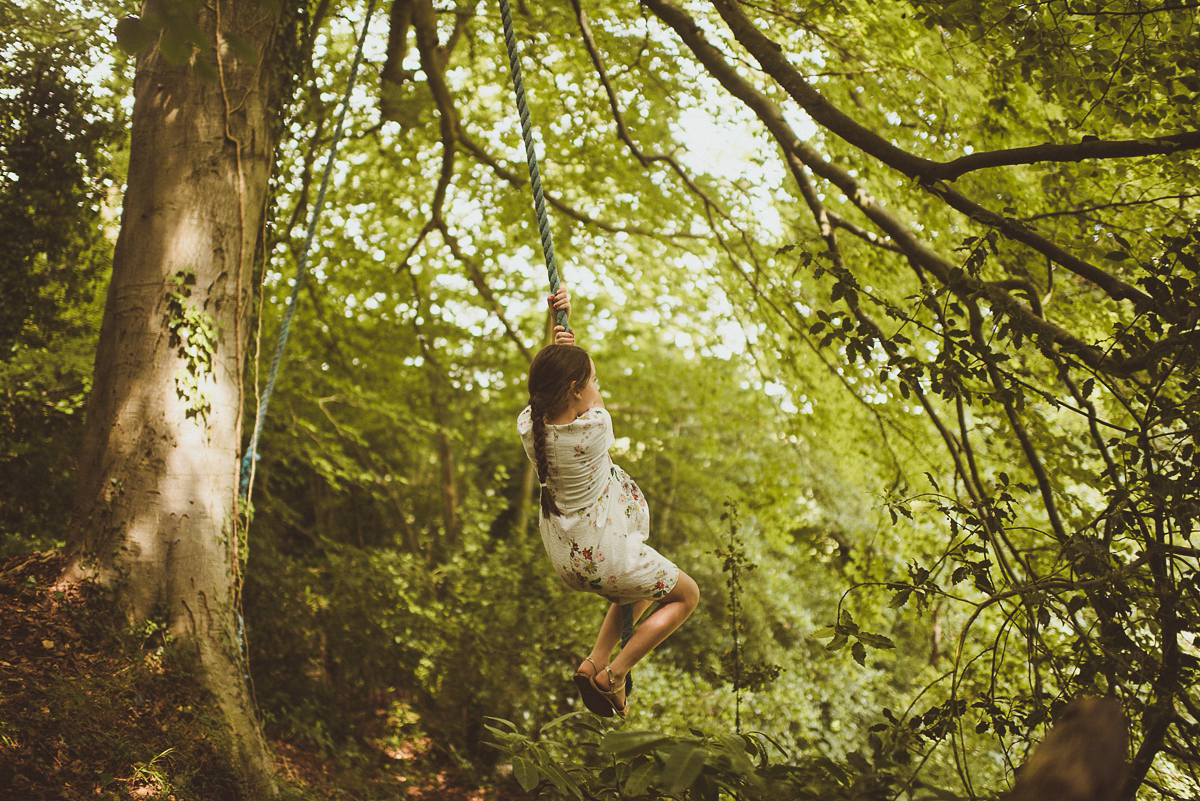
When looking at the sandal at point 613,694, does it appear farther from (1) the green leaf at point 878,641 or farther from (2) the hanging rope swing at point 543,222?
(1) the green leaf at point 878,641

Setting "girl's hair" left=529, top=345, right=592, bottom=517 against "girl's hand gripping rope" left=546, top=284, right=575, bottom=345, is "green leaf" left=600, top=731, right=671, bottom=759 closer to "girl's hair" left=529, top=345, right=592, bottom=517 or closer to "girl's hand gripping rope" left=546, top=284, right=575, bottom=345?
"girl's hair" left=529, top=345, right=592, bottom=517

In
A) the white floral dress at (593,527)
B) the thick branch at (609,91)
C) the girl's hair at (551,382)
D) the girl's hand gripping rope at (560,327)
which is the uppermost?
the thick branch at (609,91)

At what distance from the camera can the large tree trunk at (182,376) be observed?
3.19 meters

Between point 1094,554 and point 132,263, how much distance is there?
12.1 feet

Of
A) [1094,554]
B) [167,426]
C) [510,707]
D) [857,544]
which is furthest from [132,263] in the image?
[510,707]

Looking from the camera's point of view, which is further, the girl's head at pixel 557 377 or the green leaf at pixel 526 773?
the girl's head at pixel 557 377

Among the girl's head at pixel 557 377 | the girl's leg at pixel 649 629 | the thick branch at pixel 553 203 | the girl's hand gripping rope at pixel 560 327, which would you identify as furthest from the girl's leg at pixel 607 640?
the thick branch at pixel 553 203

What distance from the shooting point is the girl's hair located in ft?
8.16

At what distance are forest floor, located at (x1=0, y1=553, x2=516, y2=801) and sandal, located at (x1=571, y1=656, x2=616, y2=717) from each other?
1.48 m

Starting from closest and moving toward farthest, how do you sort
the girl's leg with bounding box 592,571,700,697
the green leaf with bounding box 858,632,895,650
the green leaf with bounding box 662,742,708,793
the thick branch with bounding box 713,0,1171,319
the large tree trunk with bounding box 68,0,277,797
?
the green leaf with bounding box 662,742,708,793 < the green leaf with bounding box 858,632,895,650 < the thick branch with bounding box 713,0,1171,319 < the girl's leg with bounding box 592,571,700,697 < the large tree trunk with bounding box 68,0,277,797

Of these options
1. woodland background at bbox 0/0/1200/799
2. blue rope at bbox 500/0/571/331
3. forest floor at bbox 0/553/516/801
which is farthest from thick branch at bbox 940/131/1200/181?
forest floor at bbox 0/553/516/801

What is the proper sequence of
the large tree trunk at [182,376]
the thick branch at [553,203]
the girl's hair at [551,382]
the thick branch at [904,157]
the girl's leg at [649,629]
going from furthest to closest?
the thick branch at [553,203]
the large tree trunk at [182,376]
the girl's leg at [649,629]
the girl's hair at [551,382]
the thick branch at [904,157]

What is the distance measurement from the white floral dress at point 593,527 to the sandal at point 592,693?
0.27 m

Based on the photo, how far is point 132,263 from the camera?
3393 millimetres
